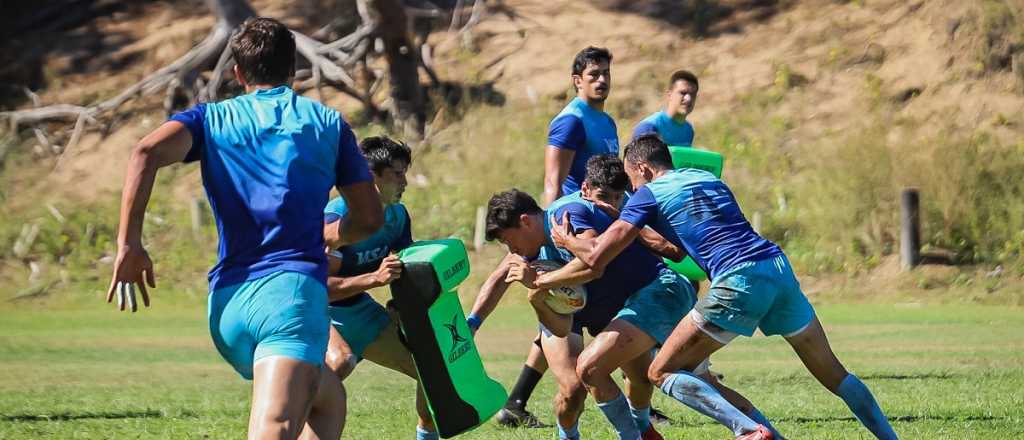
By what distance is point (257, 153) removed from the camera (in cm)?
457

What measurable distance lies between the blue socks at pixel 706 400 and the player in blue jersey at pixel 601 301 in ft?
0.15

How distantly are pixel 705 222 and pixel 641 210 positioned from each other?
312mm

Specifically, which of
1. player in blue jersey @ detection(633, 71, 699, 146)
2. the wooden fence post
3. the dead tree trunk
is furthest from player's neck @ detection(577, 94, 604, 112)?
the dead tree trunk

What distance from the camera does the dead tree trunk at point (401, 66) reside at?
2614cm

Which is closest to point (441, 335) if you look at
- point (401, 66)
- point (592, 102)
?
point (592, 102)

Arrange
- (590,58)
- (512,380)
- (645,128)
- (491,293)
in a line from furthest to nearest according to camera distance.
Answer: (512,380) < (645,128) < (590,58) < (491,293)

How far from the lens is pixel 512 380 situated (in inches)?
434

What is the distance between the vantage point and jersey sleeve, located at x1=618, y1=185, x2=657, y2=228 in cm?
629

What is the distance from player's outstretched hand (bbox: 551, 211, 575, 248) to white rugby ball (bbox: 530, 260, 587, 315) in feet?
0.42

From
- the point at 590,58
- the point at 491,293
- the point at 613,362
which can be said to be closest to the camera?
the point at 613,362

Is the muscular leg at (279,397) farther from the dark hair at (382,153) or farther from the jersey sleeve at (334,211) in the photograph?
the dark hair at (382,153)

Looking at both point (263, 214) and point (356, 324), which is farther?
point (356, 324)

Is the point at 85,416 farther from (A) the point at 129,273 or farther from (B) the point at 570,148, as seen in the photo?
(A) the point at 129,273

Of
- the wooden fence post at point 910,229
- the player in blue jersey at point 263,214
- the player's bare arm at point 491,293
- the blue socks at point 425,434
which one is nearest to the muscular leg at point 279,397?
the player in blue jersey at point 263,214
